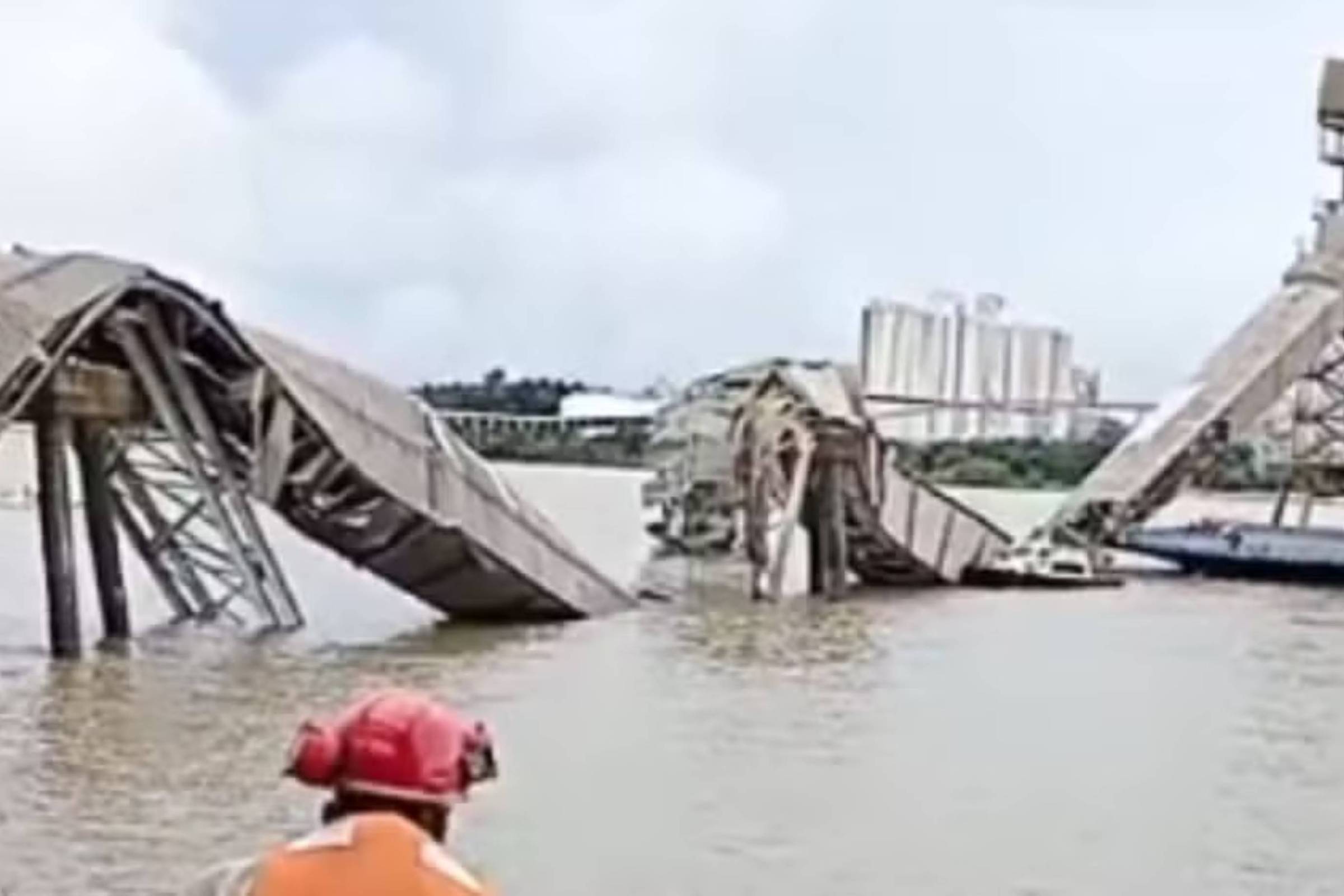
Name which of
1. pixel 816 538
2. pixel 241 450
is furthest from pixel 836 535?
pixel 241 450

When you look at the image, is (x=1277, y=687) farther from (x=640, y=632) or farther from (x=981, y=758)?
(x=981, y=758)

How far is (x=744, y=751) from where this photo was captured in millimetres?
24812

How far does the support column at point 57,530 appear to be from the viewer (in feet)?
102

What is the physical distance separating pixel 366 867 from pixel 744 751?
69.7 feet

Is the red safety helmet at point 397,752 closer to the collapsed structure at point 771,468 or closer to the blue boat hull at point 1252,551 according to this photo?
the collapsed structure at point 771,468

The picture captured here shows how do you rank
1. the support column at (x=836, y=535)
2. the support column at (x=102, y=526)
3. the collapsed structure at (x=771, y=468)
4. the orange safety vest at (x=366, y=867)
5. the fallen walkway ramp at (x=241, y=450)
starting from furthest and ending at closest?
the support column at (x=836, y=535)
the collapsed structure at (x=771, y=468)
the support column at (x=102, y=526)
the fallen walkway ramp at (x=241, y=450)
the orange safety vest at (x=366, y=867)

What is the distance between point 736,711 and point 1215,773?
17.2 ft

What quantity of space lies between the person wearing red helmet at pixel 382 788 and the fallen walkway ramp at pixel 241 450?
24.5m

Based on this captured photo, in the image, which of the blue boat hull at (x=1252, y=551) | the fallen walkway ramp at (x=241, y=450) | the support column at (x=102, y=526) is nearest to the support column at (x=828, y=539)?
the fallen walkway ramp at (x=241, y=450)

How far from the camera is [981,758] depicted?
2533 cm

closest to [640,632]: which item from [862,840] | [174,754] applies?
[174,754]

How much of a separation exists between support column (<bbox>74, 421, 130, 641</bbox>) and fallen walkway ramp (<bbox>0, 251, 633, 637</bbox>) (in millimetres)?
100

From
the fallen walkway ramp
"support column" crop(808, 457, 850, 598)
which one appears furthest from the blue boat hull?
the fallen walkway ramp

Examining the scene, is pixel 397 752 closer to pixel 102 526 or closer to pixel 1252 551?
pixel 102 526
